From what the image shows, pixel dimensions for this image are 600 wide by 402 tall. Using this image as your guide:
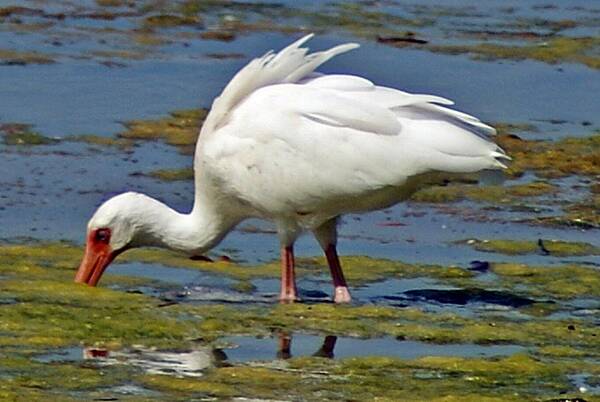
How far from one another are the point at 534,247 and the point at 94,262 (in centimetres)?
288

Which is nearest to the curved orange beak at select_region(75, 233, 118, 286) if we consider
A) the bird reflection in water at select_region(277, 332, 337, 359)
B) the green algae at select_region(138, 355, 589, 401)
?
the bird reflection in water at select_region(277, 332, 337, 359)

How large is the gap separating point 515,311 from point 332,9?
38.4 feet

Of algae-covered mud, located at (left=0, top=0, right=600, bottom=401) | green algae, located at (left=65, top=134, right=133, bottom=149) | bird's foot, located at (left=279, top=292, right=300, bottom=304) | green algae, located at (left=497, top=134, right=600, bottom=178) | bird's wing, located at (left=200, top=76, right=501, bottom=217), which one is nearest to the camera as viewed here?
algae-covered mud, located at (left=0, top=0, right=600, bottom=401)

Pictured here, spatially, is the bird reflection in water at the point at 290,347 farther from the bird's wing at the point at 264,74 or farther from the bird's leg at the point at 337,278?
the bird's wing at the point at 264,74

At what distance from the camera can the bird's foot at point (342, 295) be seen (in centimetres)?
1054

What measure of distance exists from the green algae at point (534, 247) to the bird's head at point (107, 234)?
239 cm

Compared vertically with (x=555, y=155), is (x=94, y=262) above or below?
below

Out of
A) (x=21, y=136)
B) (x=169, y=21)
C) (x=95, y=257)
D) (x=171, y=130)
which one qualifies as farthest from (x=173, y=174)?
(x=169, y=21)

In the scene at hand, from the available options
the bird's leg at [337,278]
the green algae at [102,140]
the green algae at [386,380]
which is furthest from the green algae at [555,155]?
the green algae at [386,380]

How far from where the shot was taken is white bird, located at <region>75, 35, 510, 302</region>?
33.3 feet

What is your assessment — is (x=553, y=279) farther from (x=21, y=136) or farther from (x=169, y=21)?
(x=169, y=21)

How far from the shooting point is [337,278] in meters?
10.7

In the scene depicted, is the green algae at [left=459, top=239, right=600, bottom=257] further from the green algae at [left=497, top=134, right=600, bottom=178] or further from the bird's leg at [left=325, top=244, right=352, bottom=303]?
the green algae at [left=497, top=134, right=600, bottom=178]

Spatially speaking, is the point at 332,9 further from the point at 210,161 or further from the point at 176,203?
the point at 210,161
